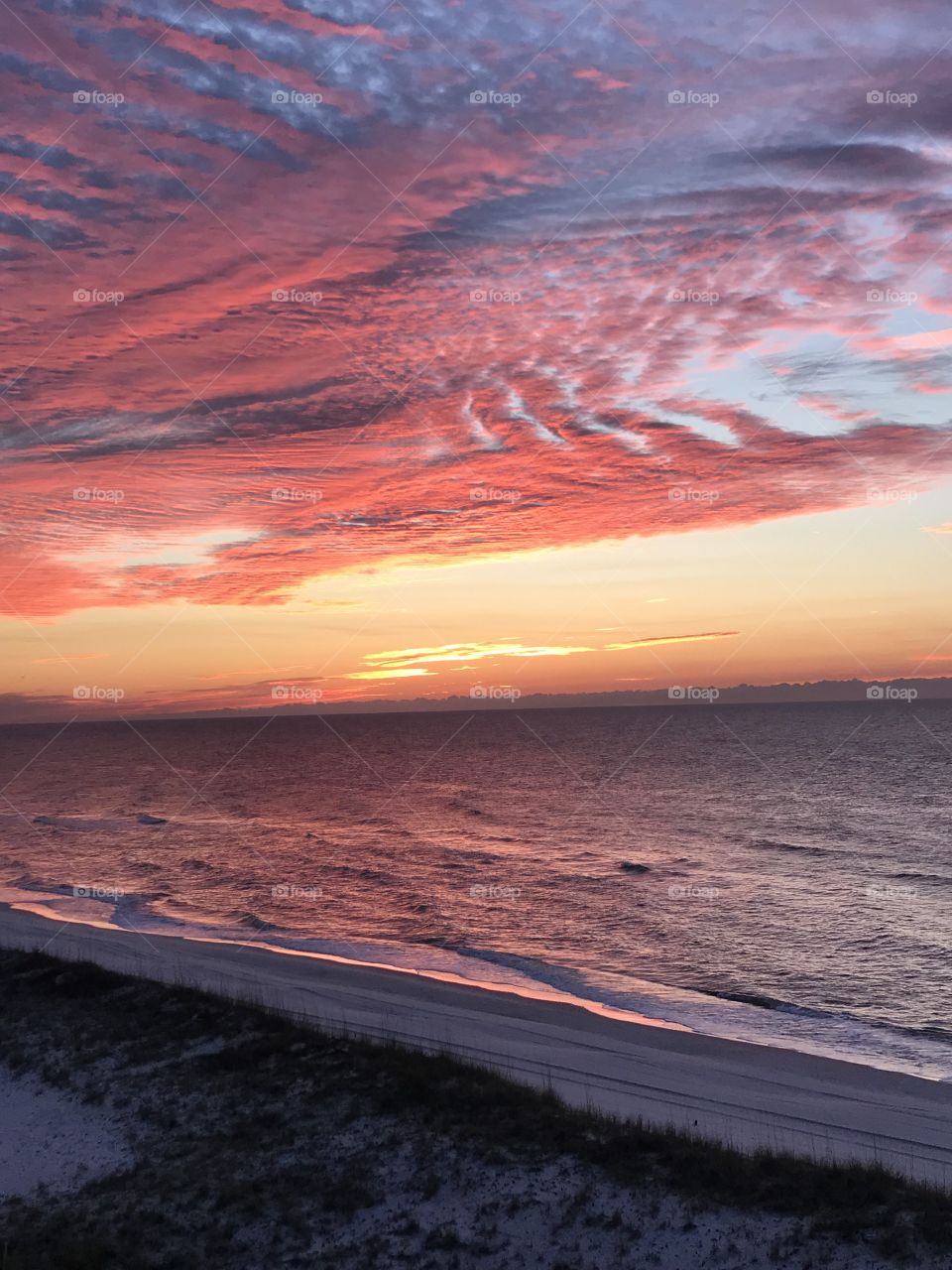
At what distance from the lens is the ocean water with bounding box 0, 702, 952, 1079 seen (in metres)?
28.2

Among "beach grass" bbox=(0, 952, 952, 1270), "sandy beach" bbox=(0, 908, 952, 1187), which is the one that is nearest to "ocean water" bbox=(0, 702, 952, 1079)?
"sandy beach" bbox=(0, 908, 952, 1187)

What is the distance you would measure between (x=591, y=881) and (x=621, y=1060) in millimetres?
26412

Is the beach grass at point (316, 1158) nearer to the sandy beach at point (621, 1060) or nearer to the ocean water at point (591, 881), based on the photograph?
the sandy beach at point (621, 1060)

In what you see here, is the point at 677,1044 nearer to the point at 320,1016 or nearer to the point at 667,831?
the point at 320,1016

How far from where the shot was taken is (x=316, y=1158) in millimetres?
14023

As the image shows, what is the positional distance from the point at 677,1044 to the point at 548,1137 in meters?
8.87

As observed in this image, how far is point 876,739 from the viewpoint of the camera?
16012 cm

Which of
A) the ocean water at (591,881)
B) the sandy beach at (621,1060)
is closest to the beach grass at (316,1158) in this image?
the sandy beach at (621,1060)

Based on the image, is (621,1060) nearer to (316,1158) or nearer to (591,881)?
(316,1158)

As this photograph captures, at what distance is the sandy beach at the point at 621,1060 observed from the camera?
632 inches

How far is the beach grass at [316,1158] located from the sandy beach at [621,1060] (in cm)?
186

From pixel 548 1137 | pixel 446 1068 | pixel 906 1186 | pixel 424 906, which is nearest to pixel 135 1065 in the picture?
pixel 446 1068

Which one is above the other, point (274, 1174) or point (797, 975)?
point (274, 1174)

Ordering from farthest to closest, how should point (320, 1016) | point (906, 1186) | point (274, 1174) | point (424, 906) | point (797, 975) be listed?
1. point (424, 906)
2. point (797, 975)
3. point (320, 1016)
4. point (274, 1174)
5. point (906, 1186)
